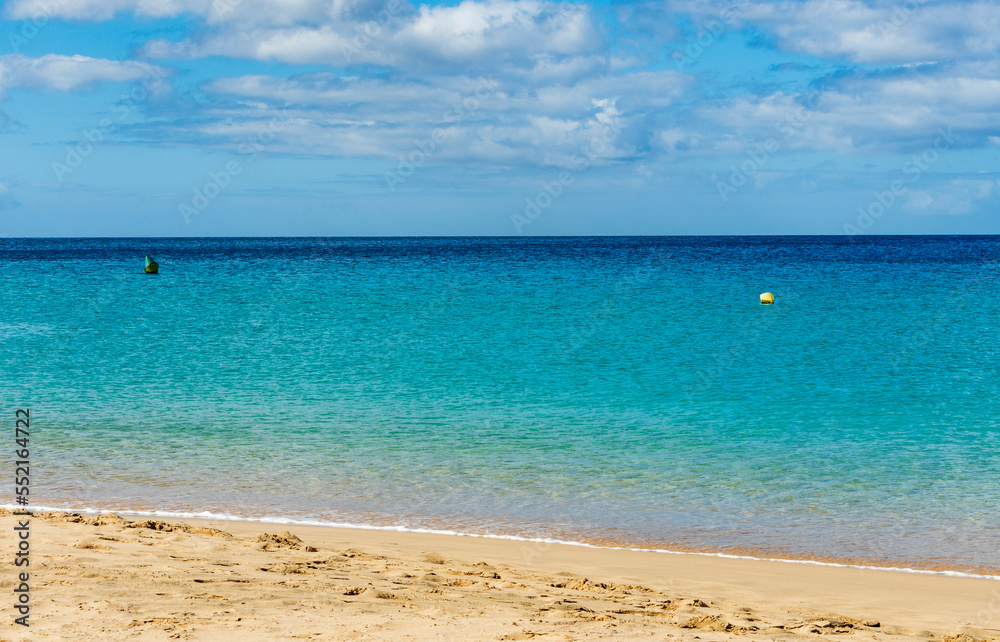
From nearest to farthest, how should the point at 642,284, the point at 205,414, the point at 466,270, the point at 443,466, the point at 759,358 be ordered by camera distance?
the point at 443,466, the point at 205,414, the point at 759,358, the point at 642,284, the point at 466,270

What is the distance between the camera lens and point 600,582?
6914 millimetres

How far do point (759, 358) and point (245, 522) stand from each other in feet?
50.8

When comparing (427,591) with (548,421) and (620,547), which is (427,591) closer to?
(620,547)

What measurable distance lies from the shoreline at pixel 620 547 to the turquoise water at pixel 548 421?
141 millimetres

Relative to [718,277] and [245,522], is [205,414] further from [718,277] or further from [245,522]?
[718,277]

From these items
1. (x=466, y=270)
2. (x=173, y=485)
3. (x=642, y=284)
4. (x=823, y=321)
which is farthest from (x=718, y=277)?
(x=173, y=485)

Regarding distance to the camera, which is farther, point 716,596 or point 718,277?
point 718,277

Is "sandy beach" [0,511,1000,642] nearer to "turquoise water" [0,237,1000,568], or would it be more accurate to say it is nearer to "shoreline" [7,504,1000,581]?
"shoreline" [7,504,1000,581]

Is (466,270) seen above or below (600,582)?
above

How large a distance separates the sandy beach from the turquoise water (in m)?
0.91

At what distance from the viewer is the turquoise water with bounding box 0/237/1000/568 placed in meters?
9.34

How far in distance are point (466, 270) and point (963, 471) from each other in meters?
53.3

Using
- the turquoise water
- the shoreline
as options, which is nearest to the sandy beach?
the shoreline

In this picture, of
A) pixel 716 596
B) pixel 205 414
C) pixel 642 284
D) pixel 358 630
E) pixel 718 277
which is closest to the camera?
pixel 358 630
